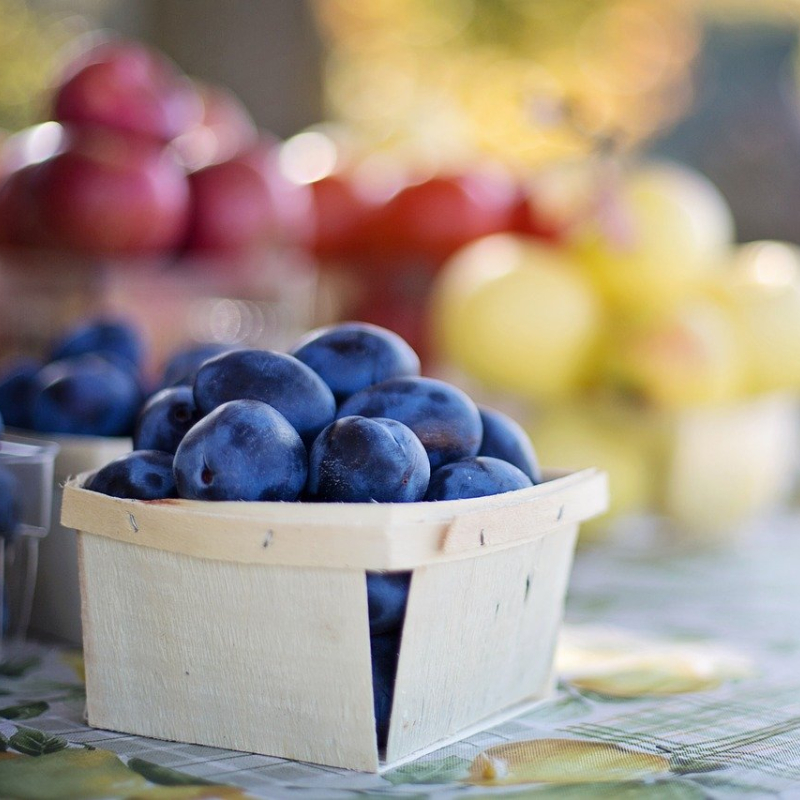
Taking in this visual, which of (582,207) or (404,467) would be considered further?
(582,207)

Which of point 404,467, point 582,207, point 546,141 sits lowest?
point 404,467

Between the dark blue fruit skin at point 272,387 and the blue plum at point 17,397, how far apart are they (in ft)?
0.86

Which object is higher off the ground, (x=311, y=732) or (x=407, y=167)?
(x=407, y=167)

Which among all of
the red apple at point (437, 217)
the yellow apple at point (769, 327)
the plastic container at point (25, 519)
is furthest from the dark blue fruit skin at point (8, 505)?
the red apple at point (437, 217)

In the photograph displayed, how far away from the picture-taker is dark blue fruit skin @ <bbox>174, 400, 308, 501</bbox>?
0.51m

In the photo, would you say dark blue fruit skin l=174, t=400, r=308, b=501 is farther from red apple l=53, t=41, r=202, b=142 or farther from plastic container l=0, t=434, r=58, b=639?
red apple l=53, t=41, r=202, b=142

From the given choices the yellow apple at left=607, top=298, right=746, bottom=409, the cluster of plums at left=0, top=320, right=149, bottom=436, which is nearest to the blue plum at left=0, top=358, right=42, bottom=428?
the cluster of plums at left=0, top=320, right=149, bottom=436

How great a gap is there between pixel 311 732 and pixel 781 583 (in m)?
0.58

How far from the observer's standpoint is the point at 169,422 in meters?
0.60

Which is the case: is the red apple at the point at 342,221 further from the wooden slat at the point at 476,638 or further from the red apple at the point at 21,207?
the wooden slat at the point at 476,638

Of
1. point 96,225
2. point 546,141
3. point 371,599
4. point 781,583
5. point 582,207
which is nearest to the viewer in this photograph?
point 371,599

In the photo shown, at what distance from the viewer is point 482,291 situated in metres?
1.11

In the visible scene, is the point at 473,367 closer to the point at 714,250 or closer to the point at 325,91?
the point at 714,250

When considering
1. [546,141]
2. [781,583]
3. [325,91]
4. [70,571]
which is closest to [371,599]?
[70,571]
